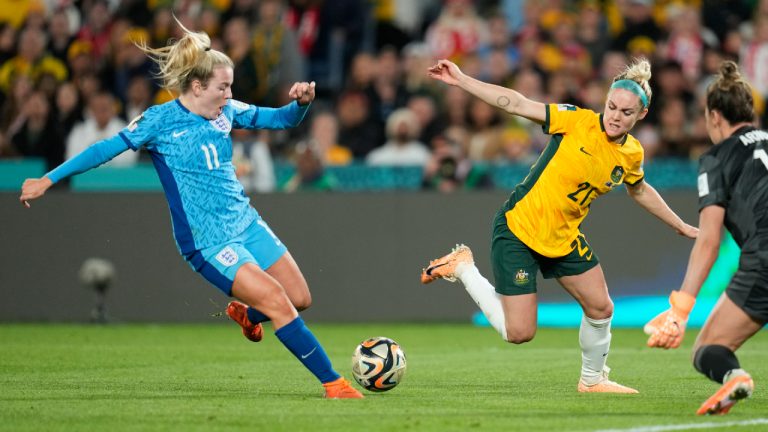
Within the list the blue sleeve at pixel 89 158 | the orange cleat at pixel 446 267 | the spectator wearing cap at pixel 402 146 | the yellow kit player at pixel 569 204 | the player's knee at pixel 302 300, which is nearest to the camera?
the blue sleeve at pixel 89 158

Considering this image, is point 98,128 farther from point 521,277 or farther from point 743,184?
point 743,184

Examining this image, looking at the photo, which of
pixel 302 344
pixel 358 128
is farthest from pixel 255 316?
pixel 358 128

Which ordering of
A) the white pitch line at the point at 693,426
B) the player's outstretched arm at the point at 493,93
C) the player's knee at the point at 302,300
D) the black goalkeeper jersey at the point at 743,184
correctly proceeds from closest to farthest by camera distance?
the white pitch line at the point at 693,426, the black goalkeeper jersey at the point at 743,184, the player's outstretched arm at the point at 493,93, the player's knee at the point at 302,300

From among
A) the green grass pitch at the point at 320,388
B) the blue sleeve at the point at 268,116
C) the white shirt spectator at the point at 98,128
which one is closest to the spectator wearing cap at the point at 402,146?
the green grass pitch at the point at 320,388

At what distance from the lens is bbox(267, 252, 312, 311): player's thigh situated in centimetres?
871

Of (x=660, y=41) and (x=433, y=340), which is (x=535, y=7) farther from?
(x=433, y=340)

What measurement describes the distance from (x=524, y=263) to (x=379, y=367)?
51.9 inches

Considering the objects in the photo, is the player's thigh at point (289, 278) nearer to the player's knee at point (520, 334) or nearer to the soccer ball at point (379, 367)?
the soccer ball at point (379, 367)

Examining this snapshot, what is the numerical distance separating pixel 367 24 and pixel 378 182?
3655mm

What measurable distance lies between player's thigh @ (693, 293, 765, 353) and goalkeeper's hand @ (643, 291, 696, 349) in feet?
1.31

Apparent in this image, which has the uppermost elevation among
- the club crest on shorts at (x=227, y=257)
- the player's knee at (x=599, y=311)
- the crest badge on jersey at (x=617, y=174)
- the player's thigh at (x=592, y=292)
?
the crest badge on jersey at (x=617, y=174)

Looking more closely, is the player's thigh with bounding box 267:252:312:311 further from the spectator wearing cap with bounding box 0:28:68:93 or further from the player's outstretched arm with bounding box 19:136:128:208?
the spectator wearing cap with bounding box 0:28:68:93

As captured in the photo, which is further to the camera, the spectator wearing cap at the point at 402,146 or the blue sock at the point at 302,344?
the spectator wearing cap at the point at 402,146

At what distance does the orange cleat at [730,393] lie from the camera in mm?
6930
